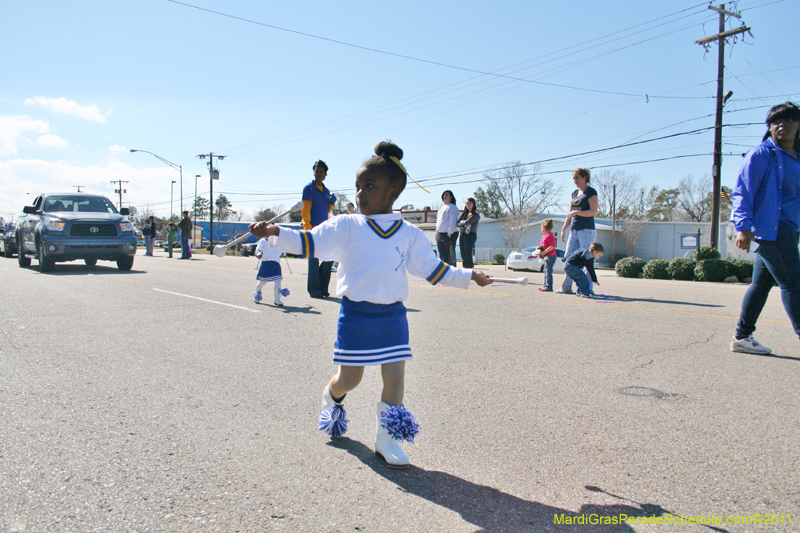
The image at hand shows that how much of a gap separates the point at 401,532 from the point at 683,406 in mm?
2289

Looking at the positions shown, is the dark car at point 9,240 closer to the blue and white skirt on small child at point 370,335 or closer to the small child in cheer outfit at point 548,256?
the small child in cheer outfit at point 548,256

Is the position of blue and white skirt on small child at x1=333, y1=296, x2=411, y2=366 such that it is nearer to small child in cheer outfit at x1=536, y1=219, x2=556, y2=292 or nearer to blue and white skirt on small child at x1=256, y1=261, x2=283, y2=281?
blue and white skirt on small child at x1=256, y1=261, x2=283, y2=281

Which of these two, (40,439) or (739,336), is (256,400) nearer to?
(40,439)

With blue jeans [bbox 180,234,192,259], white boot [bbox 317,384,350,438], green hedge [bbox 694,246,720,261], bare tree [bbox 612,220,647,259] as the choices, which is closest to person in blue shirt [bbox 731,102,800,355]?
white boot [bbox 317,384,350,438]

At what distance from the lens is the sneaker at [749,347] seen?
4988 mm

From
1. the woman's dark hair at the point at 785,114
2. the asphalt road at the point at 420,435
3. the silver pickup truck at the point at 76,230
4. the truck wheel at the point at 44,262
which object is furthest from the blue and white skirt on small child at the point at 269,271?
the truck wheel at the point at 44,262

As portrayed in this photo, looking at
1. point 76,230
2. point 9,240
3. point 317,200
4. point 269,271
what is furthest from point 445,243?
point 9,240

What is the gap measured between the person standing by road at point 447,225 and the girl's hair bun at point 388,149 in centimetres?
952

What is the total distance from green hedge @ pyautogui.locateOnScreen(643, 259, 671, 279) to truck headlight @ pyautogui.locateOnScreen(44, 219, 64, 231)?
665 inches

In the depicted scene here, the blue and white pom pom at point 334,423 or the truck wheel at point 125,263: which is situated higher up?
the truck wheel at point 125,263

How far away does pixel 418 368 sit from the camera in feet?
14.8

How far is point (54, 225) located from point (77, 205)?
4.49ft

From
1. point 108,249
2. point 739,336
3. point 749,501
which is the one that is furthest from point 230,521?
point 108,249

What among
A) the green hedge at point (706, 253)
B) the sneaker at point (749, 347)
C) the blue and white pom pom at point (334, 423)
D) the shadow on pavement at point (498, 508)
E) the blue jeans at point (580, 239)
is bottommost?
the shadow on pavement at point (498, 508)
